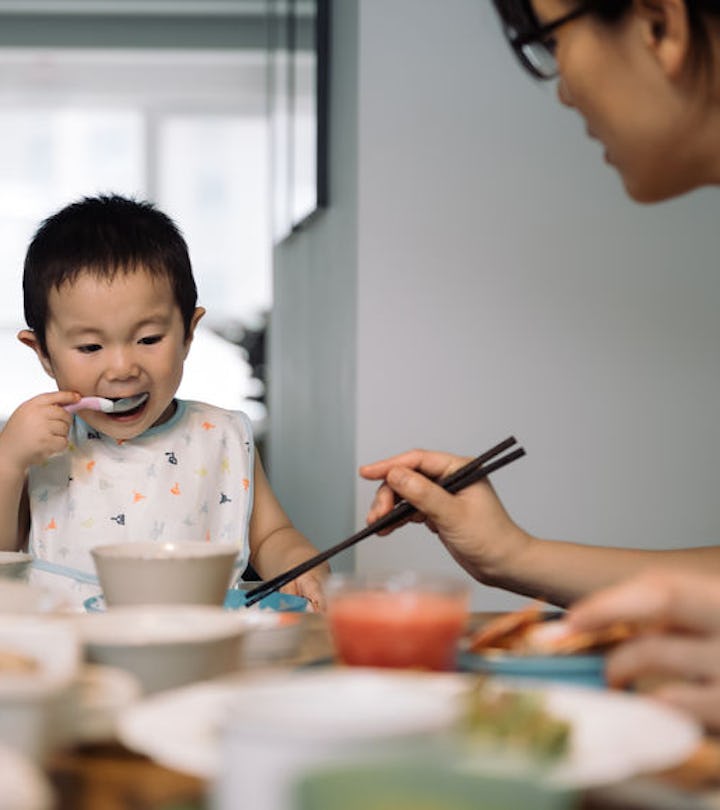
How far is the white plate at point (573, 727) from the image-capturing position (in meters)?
0.55

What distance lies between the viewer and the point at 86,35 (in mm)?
8188

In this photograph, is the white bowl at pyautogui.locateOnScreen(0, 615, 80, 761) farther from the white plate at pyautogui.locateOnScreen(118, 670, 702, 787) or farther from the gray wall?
the gray wall

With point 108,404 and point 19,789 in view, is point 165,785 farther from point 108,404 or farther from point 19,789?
point 108,404

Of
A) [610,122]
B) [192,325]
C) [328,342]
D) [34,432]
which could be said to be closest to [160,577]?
[610,122]

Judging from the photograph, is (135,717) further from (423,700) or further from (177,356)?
(177,356)

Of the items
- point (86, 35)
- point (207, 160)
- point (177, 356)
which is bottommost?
point (177, 356)

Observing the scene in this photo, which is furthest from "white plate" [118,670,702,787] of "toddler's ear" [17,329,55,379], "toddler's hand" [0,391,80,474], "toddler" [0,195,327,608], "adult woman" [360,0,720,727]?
"toddler's ear" [17,329,55,379]

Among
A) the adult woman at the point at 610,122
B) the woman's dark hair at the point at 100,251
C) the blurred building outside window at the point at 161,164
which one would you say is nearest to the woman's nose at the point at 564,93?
the adult woman at the point at 610,122

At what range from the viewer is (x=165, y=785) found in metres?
0.62

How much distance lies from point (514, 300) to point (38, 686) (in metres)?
2.03

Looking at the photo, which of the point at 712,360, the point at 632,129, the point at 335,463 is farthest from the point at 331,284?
the point at 632,129

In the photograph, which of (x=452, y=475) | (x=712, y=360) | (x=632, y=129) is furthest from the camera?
(x=712, y=360)

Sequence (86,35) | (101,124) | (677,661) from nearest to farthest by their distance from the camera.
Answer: (677,661) → (86,35) → (101,124)

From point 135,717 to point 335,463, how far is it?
223 cm
